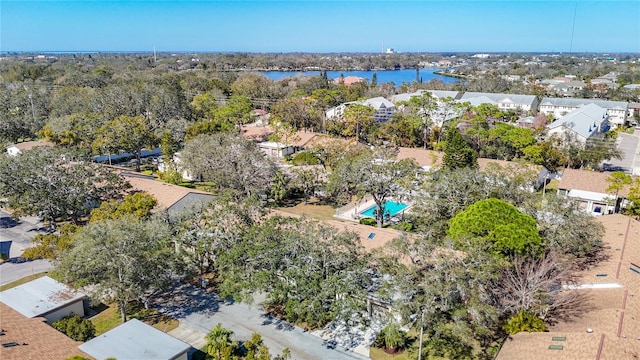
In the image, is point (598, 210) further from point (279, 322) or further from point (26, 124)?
point (26, 124)

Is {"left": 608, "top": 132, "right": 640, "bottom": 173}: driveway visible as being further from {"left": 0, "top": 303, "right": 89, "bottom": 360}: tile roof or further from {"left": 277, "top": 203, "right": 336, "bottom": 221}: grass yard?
{"left": 0, "top": 303, "right": 89, "bottom": 360}: tile roof

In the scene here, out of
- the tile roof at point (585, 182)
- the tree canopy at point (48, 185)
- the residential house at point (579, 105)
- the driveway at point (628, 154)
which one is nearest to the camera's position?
the tree canopy at point (48, 185)

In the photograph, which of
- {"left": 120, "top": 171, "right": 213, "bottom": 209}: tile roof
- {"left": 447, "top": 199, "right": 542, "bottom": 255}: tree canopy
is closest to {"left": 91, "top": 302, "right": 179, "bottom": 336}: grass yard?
{"left": 120, "top": 171, "right": 213, "bottom": 209}: tile roof

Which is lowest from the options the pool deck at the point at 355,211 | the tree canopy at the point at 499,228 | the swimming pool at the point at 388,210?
the swimming pool at the point at 388,210

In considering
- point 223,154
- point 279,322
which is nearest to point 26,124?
point 223,154

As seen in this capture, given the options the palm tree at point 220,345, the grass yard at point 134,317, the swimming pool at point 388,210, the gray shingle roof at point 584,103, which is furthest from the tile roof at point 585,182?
the gray shingle roof at point 584,103

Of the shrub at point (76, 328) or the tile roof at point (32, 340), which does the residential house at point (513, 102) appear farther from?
the tile roof at point (32, 340)
